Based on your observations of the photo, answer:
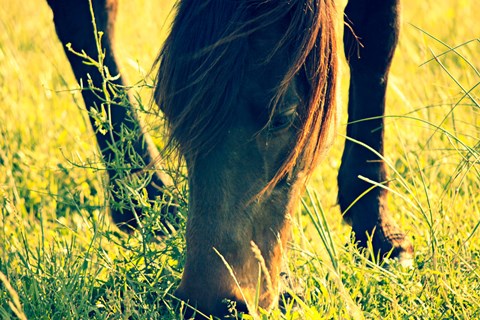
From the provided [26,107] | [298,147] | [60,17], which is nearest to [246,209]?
[298,147]

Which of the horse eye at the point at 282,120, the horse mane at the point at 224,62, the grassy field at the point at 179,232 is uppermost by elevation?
the horse mane at the point at 224,62

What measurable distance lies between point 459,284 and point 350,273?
14.5 inches

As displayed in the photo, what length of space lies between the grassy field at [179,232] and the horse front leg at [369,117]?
0.10m

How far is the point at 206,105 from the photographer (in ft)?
6.62

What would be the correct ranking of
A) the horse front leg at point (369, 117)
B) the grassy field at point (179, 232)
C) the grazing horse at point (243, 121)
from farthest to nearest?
the horse front leg at point (369, 117) → the grassy field at point (179, 232) → the grazing horse at point (243, 121)

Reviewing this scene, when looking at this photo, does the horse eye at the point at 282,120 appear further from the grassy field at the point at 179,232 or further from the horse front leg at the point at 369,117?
the horse front leg at the point at 369,117

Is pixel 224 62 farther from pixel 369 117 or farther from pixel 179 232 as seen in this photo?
pixel 369 117

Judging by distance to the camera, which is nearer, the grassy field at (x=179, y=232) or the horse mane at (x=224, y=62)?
the horse mane at (x=224, y=62)

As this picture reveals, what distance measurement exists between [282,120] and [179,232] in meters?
0.63

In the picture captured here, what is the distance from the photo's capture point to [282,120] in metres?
2.12

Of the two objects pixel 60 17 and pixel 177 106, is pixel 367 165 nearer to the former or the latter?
pixel 177 106

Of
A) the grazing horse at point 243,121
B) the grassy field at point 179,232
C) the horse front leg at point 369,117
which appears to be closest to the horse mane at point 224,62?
the grazing horse at point 243,121

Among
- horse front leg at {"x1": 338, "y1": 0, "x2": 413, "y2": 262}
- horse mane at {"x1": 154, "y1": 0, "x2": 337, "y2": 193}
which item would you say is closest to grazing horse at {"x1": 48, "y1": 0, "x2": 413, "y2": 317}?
horse mane at {"x1": 154, "y1": 0, "x2": 337, "y2": 193}

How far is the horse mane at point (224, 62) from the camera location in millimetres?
2008
